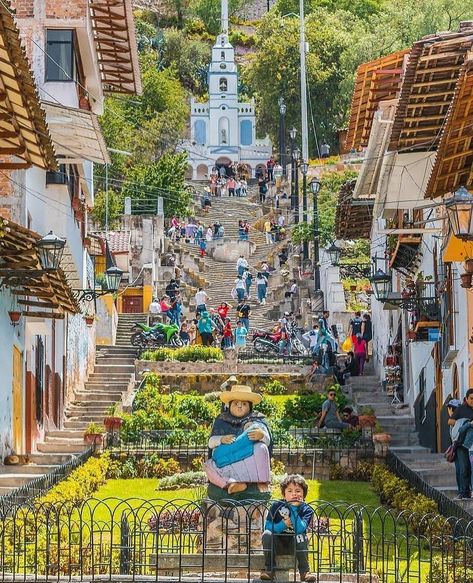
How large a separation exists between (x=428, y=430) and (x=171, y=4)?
108m

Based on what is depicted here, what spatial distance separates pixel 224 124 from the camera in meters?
123

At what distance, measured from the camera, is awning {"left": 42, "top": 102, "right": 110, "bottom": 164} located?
36.8 meters

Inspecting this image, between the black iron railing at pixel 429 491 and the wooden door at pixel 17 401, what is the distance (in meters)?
6.91

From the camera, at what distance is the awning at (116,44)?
136 feet

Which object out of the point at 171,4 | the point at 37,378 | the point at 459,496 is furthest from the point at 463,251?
the point at 171,4

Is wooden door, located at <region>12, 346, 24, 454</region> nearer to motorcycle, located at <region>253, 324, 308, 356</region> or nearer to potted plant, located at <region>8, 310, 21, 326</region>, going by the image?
potted plant, located at <region>8, 310, 21, 326</region>

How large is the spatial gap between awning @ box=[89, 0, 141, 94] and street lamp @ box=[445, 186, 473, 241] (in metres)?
16.9

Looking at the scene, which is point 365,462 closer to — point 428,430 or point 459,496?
point 428,430

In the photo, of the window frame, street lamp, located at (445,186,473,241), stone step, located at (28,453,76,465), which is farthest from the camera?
the window frame

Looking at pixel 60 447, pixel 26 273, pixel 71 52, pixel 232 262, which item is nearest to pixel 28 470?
pixel 26 273

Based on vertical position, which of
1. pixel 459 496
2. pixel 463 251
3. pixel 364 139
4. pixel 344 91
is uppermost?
pixel 344 91

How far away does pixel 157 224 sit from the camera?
68812 mm

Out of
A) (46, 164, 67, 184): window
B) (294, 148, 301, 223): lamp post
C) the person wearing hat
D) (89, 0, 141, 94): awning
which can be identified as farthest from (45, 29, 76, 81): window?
(294, 148, 301, 223): lamp post

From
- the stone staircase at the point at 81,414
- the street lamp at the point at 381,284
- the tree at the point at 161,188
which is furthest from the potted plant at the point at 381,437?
the tree at the point at 161,188
